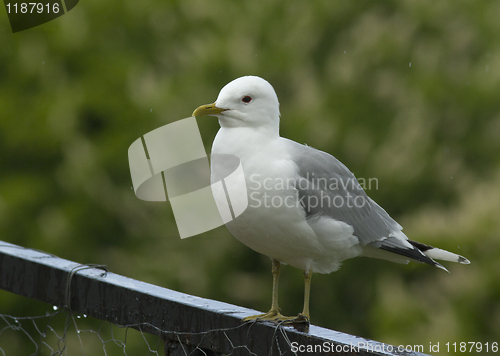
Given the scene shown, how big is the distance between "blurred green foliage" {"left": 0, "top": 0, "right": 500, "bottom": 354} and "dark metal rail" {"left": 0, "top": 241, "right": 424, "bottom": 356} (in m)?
2.54

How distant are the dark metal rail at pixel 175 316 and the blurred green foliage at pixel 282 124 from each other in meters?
2.54

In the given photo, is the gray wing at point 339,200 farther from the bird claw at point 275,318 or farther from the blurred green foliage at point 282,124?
the blurred green foliage at point 282,124

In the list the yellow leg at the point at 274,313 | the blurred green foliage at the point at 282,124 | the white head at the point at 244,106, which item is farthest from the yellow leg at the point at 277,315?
the blurred green foliage at the point at 282,124

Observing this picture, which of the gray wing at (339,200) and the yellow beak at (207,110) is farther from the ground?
the yellow beak at (207,110)

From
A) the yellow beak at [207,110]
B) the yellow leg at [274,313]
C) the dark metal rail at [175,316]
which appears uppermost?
the yellow beak at [207,110]

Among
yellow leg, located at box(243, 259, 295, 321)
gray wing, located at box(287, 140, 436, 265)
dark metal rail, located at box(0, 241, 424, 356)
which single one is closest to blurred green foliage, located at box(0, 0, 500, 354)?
gray wing, located at box(287, 140, 436, 265)

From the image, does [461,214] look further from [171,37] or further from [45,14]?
[45,14]

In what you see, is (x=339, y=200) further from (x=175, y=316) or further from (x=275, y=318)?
(x=175, y=316)

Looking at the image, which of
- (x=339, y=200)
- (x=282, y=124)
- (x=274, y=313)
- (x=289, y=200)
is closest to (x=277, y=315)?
(x=274, y=313)

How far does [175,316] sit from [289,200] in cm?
50

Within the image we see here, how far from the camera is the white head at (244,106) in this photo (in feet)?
6.48

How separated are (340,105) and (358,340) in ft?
14.0

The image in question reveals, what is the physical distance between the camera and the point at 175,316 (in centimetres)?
159

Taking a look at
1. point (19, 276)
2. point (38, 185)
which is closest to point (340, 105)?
point (38, 185)
